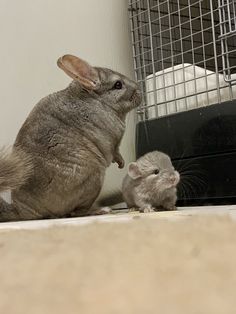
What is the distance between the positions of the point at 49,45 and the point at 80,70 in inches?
16.7

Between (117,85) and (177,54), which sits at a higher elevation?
(177,54)

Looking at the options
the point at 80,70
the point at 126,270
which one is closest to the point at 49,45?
the point at 80,70

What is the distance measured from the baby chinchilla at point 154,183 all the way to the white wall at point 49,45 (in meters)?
0.39

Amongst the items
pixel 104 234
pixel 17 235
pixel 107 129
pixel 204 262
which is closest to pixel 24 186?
pixel 107 129

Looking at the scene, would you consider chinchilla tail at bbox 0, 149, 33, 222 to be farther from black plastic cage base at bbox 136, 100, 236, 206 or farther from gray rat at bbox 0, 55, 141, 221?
black plastic cage base at bbox 136, 100, 236, 206

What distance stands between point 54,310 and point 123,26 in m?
1.95

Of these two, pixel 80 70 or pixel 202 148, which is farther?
pixel 202 148

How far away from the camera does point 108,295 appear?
46 centimetres

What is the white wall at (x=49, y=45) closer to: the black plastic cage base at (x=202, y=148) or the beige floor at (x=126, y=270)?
the black plastic cage base at (x=202, y=148)

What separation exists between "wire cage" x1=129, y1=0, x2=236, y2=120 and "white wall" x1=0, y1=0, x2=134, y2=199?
0.25 ft

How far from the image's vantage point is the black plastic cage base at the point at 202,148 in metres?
1.82

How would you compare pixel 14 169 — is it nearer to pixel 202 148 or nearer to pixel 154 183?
pixel 154 183

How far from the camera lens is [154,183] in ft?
5.79

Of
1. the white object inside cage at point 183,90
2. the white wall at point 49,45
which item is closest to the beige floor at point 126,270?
the white object inside cage at point 183,90
